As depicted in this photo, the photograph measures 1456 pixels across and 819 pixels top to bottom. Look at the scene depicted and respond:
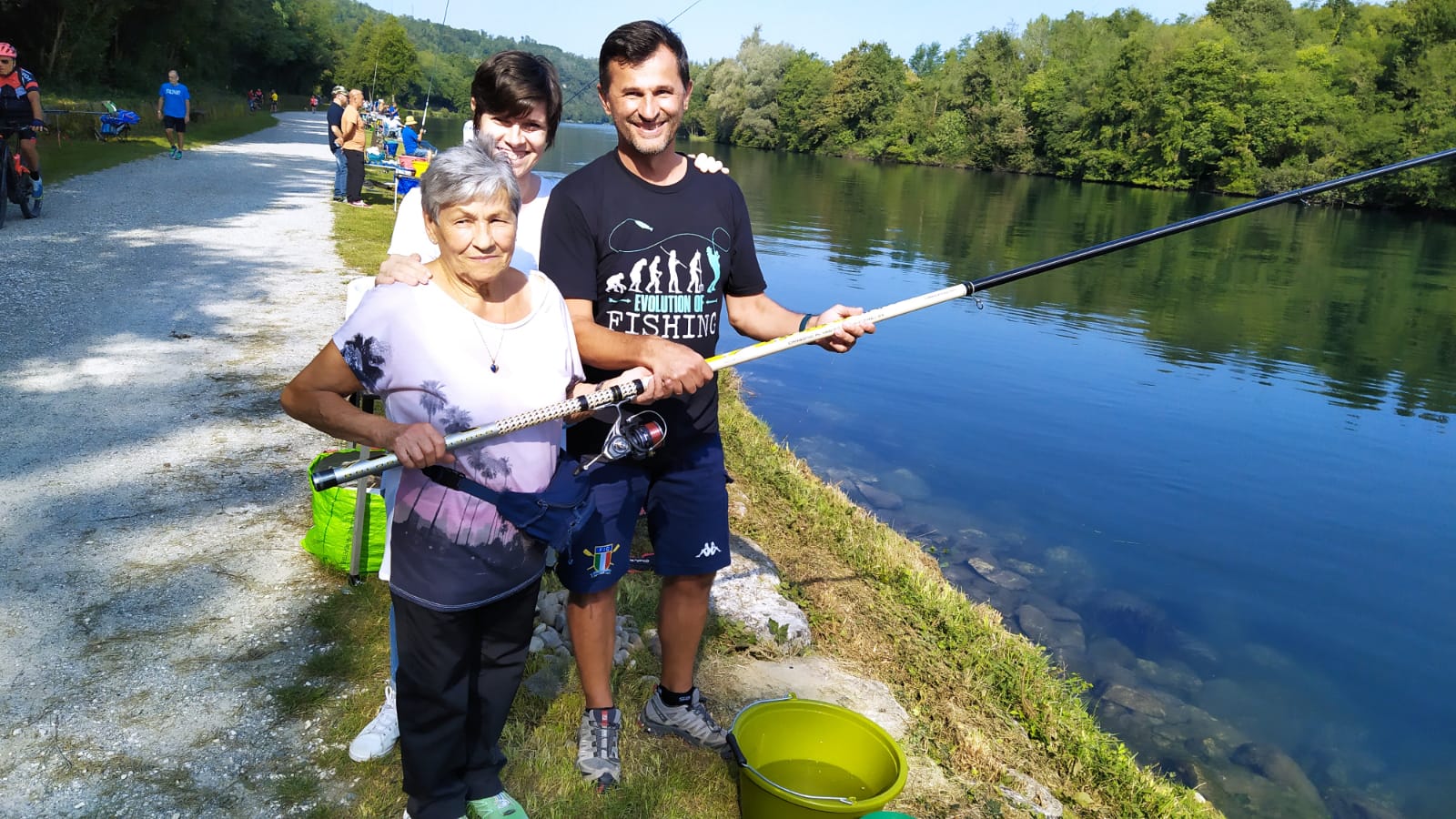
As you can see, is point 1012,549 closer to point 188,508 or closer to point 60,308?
point 188,508

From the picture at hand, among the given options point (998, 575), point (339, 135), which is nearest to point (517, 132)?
point (998, 575)

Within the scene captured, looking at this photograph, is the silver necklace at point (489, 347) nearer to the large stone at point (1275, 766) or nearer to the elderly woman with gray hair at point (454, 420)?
the elderly woman with gray hair at point (454, 420)

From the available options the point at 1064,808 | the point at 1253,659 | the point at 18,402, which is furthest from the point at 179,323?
the point at 1253,659

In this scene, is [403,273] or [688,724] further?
[688,724]

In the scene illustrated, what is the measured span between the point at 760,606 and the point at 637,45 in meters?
2.84

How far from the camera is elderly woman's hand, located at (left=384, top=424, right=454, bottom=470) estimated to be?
235cm

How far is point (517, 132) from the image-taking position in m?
3.48

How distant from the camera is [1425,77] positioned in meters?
51.5

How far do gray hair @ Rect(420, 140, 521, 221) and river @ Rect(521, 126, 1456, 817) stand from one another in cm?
488

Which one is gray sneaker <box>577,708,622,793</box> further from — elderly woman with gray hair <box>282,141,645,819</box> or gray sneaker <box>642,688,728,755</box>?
elderly woman with gray hair <box>282,141,645,819</box>

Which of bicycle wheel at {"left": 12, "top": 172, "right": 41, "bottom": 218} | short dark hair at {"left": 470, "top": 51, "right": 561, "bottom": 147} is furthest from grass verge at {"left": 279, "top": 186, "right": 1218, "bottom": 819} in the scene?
bicycle wheel at {"left": 12, "top": 172, "right": 41, "bottom": 218}

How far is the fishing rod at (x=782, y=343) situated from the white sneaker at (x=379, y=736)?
941mm

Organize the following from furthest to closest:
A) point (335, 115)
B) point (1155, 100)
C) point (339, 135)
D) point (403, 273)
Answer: point (1155, 100)
point (335, 115)
point (339, 135)
point (403, 273)

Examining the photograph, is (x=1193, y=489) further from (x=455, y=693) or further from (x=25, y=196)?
(x=25, y=196)
